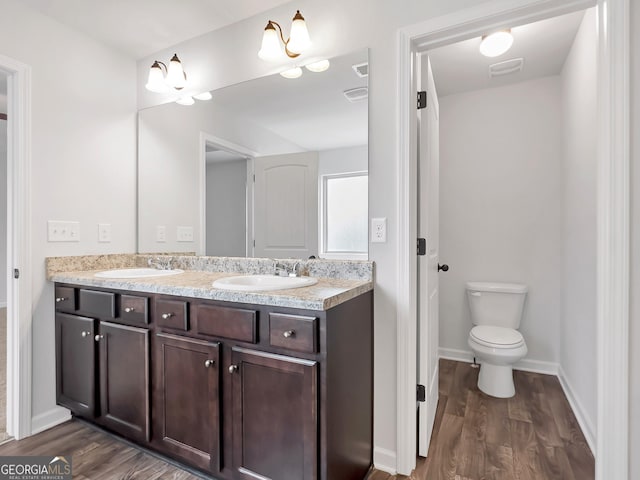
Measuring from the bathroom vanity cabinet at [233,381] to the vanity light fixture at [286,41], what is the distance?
1325 millimetres

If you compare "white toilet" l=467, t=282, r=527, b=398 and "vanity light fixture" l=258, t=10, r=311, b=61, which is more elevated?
"vanity light fixture" l=258, t=10, r=311, b=61

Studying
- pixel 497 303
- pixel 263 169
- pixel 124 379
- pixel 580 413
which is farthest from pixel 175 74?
pixel 580 413

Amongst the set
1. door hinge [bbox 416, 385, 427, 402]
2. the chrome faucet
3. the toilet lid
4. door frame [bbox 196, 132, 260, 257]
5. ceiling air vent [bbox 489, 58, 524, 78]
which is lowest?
door hinge [bbox 416, 385, 427, 402]

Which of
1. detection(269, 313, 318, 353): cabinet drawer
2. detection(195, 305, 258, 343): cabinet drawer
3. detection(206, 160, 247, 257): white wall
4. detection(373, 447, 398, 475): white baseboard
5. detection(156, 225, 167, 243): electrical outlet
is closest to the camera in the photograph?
detection(269, 313, 318, 353): cabinet drawer

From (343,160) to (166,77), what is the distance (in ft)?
4.78

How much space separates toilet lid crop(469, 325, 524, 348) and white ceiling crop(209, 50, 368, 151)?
1.64 meters

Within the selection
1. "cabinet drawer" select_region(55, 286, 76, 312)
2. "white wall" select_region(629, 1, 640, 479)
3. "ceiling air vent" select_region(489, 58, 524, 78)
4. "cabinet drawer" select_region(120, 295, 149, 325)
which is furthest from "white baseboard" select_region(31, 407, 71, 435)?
"ceiling air vent" select_region(489, 58, 524, 78)

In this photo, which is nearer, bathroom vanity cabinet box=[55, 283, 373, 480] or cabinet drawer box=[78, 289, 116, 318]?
bathroom vanity cabinet box=[55, 283, 373, 480]

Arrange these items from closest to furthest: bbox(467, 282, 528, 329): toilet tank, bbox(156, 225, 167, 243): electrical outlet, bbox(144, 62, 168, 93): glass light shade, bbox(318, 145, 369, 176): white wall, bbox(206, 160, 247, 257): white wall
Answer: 1. bbox(318, 145, 369, 176): white wall
2. bbox(206, 160, 247, 257): white wall
3. bbox(144, 62, 168, 93): glass light shade
4. bbox(156, 225, 167, 243): electrical outlet
5. bbox(467, 282, 528, 329): toilet tank

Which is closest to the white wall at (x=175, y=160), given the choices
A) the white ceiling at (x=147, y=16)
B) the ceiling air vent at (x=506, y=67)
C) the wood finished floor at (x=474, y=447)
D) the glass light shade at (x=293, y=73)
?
the glass light shade at (x=293, y=73)

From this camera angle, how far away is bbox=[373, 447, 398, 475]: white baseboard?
1591mm

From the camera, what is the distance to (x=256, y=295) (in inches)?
51.4

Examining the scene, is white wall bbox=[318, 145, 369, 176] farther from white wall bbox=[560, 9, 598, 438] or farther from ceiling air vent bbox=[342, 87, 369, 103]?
white wall bbox=[560, 9, 598, 438]

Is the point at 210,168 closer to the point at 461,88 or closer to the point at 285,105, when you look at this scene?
the point at 285,105
